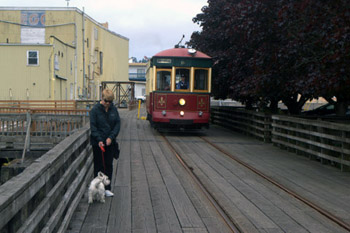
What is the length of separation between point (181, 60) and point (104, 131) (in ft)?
35.7

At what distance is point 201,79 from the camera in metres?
17.7

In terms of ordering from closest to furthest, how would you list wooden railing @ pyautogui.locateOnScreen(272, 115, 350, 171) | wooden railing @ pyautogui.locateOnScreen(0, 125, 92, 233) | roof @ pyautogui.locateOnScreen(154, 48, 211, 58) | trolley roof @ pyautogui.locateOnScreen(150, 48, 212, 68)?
wooden railing @ pyautogui.locateOnScreen(0, 125, 92, 233)
wooden railing @ pyautogui.locateOnScreen(272, 115, 350, 171)
trolley roof @ pyautogui.locateOnScreen(150, 48, 212, 68)
roof @ pyautogui.locateOnScreen(154, 48, 211, 58)

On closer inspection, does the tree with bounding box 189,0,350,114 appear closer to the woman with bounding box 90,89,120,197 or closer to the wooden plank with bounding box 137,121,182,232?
the wooden plank with bounding box 137,121,182,232

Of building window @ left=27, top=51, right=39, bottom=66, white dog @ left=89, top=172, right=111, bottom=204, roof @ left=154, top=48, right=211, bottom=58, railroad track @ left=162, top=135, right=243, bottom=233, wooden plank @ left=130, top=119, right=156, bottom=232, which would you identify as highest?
building window @ left=27, top=51, right=39, bottom=66

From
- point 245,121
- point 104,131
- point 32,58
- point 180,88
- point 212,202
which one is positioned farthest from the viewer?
point 32,58

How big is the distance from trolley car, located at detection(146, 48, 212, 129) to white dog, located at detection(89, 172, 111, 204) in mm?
10402

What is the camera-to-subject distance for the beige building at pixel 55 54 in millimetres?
32531

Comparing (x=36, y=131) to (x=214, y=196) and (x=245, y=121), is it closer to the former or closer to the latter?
(x=245, y=121)

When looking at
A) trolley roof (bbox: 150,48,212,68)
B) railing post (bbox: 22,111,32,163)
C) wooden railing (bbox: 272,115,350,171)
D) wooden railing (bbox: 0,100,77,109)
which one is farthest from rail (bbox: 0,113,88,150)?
wooden railing (bbox: 0,100,77,109)

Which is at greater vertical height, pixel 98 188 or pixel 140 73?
pixel 140 73

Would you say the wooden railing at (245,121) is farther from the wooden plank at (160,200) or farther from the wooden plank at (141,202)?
the wooden plank at (141,202)

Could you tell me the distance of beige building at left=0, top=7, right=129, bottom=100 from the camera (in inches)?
1281

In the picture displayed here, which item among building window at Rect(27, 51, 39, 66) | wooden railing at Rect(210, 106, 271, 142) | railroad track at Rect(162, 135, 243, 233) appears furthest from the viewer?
building window at Rect(27, 51, 39, 66)

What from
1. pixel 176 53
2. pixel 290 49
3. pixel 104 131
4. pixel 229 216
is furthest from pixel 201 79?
pixel 229 216
